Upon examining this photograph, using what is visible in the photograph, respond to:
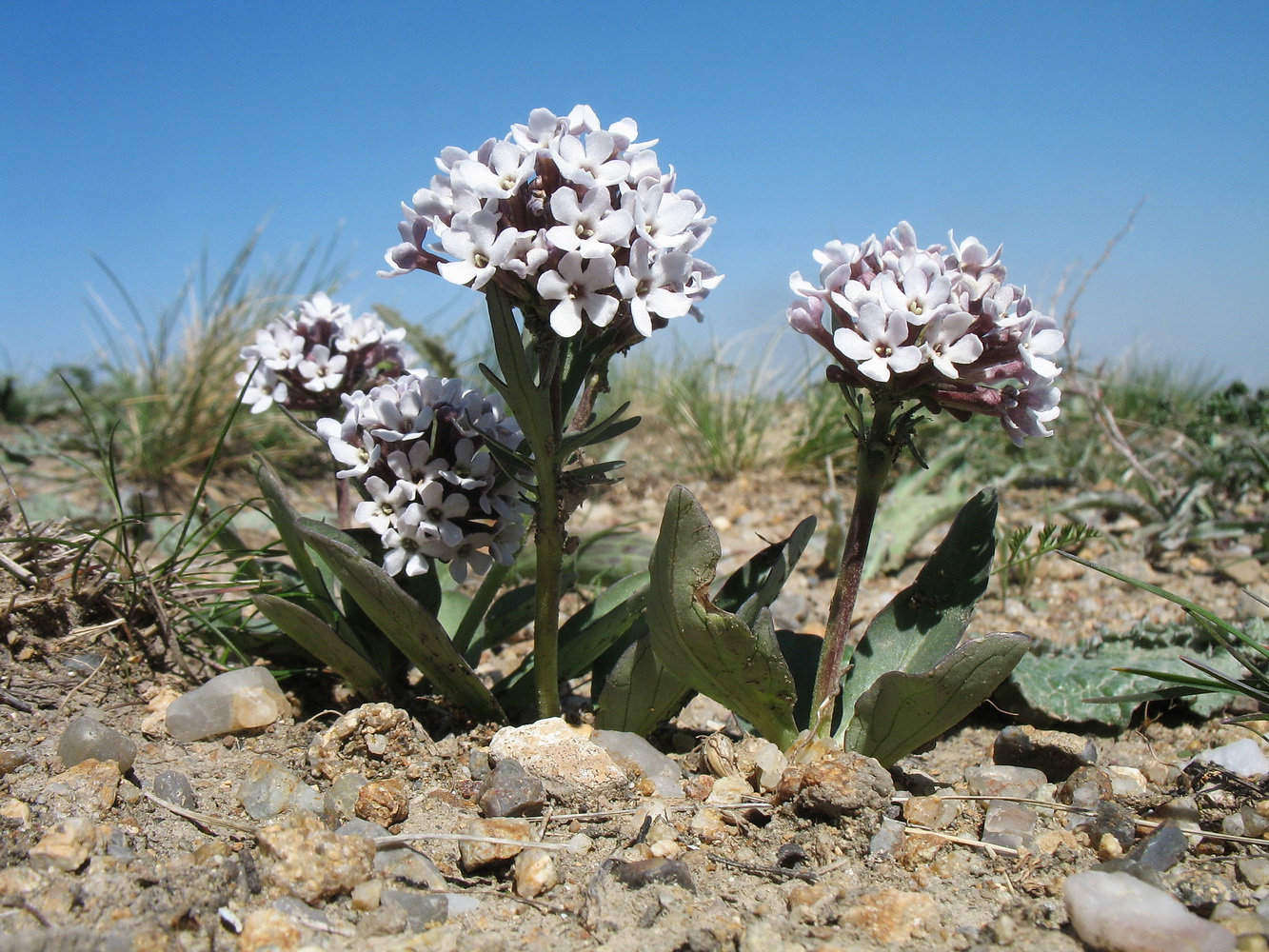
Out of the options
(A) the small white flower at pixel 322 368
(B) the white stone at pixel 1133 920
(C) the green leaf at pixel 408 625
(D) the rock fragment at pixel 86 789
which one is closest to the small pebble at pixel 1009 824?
(B) the white stone at pixel 1133 920

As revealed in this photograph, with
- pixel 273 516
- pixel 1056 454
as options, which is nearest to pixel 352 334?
pixel 273 516

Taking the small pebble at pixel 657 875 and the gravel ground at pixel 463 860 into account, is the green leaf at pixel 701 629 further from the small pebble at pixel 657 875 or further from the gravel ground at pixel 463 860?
the small pebble at pixel 657 875

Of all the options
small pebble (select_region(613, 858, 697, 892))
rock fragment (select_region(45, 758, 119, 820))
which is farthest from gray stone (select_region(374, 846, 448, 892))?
rock fragment (select_region(45, 758, 119, 820))

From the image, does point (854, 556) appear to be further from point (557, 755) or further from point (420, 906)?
point (420, 906)

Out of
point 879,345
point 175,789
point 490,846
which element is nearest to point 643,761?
point 490,846

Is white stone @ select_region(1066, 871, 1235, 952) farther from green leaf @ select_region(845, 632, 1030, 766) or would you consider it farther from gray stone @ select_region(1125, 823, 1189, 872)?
green leaf @ select_region(845, 632, 1030, 766)

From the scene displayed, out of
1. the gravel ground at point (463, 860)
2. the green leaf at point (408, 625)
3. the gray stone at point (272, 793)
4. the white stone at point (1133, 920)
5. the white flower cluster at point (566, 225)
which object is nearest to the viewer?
the white stone at point (1133, 920)
